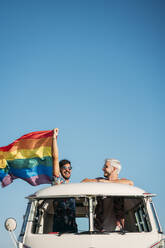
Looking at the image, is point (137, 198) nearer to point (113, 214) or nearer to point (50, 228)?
point (113, 214)

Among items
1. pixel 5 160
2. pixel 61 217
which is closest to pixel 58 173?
pixel 61 217

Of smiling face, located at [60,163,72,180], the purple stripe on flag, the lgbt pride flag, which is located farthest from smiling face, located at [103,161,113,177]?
the purple stripe on flag

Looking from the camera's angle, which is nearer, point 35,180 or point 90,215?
point 90,215

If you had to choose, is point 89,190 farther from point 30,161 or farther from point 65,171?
point 30,161

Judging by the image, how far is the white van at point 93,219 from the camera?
712cm

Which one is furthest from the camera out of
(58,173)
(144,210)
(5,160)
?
(5,160)

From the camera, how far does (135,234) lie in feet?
23.9

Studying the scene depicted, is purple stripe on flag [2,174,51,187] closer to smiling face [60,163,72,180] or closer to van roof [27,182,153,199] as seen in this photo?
smiling face [60,163,72,180]

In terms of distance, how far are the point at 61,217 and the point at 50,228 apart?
31 cm

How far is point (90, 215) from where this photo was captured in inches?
287

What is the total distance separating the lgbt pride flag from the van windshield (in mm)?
4128

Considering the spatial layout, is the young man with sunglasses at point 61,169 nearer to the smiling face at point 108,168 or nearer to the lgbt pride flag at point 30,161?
the smiling face at point 108,168

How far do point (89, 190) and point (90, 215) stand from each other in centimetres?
48

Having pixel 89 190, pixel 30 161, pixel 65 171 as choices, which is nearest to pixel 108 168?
pixel 65 171
